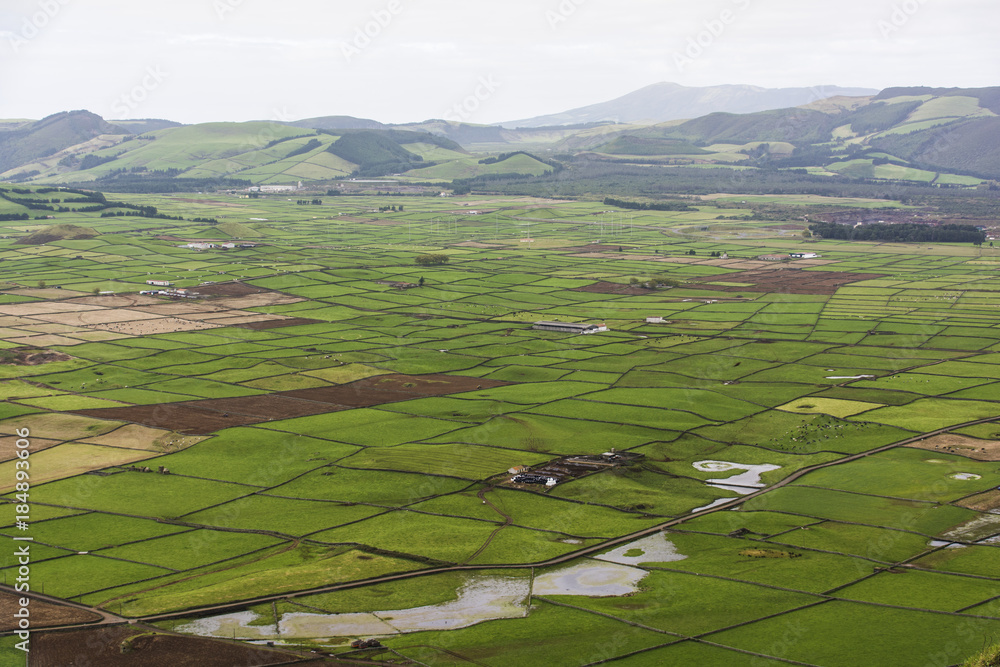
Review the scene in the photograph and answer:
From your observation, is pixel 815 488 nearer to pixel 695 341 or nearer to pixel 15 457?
pixel 695 341

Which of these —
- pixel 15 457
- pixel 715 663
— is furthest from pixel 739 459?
pixel 15 457

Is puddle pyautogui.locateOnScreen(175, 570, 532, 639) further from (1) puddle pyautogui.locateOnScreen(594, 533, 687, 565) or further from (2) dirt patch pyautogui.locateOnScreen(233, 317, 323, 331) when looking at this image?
(2) dirt patch pyautogui.locateOnScreen(233, 317, 323, 331)

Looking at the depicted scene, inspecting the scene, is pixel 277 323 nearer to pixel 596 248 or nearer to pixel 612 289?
pixel 612 289

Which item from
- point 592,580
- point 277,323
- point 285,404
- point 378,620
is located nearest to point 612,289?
point 277,323

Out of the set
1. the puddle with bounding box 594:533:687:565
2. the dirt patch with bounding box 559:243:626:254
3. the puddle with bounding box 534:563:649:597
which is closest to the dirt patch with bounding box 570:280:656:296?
the dirt patch with bounding box 559:243:626:254

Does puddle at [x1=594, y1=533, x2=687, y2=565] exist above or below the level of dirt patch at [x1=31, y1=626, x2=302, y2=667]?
below

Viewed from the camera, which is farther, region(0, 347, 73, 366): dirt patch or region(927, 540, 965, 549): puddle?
region(0, 347, 73, 366): dirt patch

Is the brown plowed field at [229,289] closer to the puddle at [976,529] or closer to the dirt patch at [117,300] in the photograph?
the dirt patch at [117,300]
